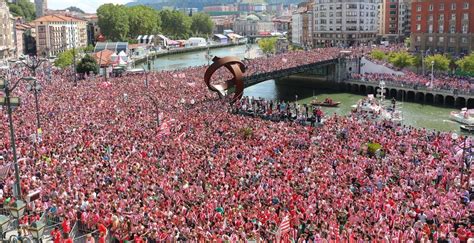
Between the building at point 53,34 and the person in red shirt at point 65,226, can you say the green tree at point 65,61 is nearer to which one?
the building at point 53,34

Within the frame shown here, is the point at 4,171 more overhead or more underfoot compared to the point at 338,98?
more overhead

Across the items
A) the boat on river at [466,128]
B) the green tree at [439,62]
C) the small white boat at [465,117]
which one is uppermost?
the green tree at [439,62]

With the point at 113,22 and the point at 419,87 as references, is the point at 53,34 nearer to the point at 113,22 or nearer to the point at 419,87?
the point at 113,22

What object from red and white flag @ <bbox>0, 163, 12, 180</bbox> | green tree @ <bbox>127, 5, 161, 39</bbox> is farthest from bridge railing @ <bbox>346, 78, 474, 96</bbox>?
green tree @ <bbox>127, 5, 161, 39</bbox>

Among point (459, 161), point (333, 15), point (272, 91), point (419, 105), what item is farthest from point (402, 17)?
point (459, 161)

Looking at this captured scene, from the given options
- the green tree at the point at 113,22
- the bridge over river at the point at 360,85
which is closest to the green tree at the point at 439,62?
the bridge over river at the point at 360,85

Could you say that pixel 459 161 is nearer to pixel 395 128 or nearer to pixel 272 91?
pixel 395 128

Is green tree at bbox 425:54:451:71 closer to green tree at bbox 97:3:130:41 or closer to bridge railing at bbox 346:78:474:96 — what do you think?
bridge railing at bbox 346:78:474:96

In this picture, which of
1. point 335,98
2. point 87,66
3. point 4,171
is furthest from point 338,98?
point 4,171
